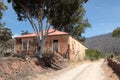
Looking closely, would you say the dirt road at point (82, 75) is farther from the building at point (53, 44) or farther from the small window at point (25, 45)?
the small window at point (25, 45)

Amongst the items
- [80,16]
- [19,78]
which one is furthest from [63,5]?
[80,16]

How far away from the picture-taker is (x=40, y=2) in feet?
91.5

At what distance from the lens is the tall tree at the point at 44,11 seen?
28.1 m

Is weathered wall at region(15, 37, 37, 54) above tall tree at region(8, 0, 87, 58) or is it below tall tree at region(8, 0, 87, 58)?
below

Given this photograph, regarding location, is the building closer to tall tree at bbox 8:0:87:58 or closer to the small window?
the small window

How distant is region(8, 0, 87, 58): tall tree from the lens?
28062 mm

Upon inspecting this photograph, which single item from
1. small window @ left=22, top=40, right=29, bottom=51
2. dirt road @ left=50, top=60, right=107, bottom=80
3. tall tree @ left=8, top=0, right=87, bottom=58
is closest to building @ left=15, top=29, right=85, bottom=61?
small window @ left=22, top=40, right=29, bottom=51

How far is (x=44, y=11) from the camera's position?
29.7m

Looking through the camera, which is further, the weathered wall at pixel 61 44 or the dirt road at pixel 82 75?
the weathered wall at pixel 61 44

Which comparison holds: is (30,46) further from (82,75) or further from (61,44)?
(82,75)

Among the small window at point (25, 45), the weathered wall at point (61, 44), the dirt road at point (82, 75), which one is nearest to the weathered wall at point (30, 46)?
the small window at point (25, 45)

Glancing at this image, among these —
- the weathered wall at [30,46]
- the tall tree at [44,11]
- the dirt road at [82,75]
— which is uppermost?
the tall tree at [44,11]

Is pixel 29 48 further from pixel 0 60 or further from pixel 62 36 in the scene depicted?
pixel 0 60

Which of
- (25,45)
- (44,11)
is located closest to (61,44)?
(25,45)
